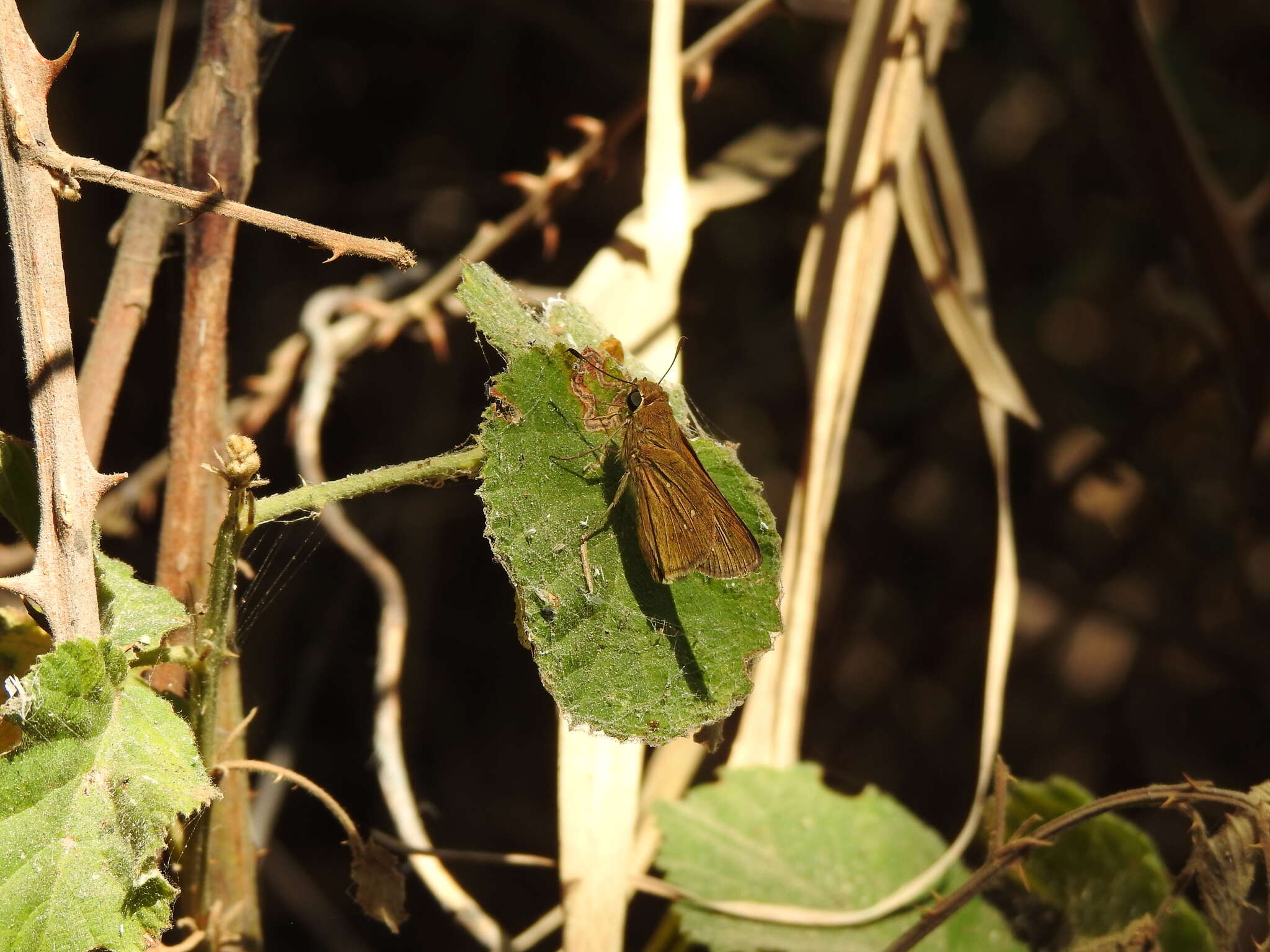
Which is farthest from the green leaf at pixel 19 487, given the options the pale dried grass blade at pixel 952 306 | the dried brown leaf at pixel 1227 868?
the pale dried grass blade at pixel 952 306

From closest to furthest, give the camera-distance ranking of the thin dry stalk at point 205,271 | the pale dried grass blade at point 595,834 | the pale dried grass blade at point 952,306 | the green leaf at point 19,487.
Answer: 1. the green leaf at point 19,487
2. the thin dry stalk at point 205,271
3. the pale dried grass blade at point 595,834
4. the pale dried grass blade at point 952,306

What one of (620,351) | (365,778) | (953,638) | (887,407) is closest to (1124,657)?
(953,638)

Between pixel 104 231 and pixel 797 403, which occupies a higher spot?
pixel 104 231

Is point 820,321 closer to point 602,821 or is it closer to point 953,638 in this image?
point 602,821

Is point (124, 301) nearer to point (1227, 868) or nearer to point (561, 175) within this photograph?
point (561, 175)

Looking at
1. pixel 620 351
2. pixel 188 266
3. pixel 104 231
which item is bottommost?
pixel 620 351

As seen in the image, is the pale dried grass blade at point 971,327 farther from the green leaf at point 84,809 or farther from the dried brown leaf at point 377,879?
the green leaf at point 84,809
